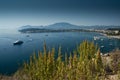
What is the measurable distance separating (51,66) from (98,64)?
13542 mm

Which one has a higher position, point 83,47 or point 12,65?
point 83,47

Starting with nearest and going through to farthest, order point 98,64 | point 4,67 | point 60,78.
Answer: point 60,78 < point 98,64 < point 4,67

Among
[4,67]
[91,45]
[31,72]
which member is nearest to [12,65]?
[4,67]

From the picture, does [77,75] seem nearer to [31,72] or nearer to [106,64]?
[31,72]

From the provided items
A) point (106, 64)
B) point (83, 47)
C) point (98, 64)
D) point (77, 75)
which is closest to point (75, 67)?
point (77, 75)

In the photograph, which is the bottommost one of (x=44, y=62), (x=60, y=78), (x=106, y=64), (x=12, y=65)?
(x=12, y=65)

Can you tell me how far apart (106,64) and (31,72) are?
18419mm

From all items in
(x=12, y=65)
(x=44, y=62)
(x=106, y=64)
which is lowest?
(x=12, y=65)

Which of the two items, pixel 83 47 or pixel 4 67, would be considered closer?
pixel 83 47

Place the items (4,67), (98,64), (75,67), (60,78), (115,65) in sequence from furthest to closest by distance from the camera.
A: (4,67)
(115,65)
(98,64)
(75,67)
(60,78)

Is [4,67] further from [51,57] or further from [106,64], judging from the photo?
[51,57]

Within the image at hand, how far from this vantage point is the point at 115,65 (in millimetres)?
39156

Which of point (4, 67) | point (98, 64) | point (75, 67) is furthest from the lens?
point (4, 67)

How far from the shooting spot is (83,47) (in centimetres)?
3938
